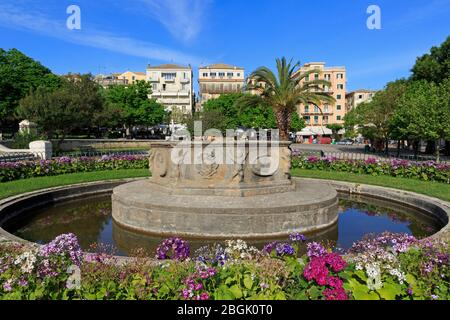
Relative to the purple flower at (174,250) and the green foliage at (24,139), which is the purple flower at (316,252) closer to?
the purple flower at (174,250)

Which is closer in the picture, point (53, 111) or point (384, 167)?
point (384, 167)

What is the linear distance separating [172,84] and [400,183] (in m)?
77.9

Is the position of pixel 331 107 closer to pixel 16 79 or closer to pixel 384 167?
pixel 16 79

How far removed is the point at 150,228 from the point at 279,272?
494 centimetres

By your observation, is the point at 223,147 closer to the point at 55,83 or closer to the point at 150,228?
the point at 150,228

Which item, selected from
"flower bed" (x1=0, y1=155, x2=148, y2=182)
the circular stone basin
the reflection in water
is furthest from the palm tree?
the circular stone basin

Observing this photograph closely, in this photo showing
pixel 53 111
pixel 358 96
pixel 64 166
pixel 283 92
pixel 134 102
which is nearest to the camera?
pixel 64 166

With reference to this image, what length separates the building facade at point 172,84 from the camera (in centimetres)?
8250

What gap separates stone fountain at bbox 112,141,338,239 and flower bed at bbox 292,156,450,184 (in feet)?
21.7

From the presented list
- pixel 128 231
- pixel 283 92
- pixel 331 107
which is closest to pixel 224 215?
pixel 128 231

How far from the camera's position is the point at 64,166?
1595 centimetres

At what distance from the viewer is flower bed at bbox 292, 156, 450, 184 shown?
45.2 ft

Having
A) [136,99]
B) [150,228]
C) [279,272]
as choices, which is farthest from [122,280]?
[136,99]

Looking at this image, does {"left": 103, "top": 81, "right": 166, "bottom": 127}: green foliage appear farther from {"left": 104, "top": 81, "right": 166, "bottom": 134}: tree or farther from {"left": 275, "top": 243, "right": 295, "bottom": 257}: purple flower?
{"left": 275, "top": 243, "right": 295, "bottom": 257}: purple flower
